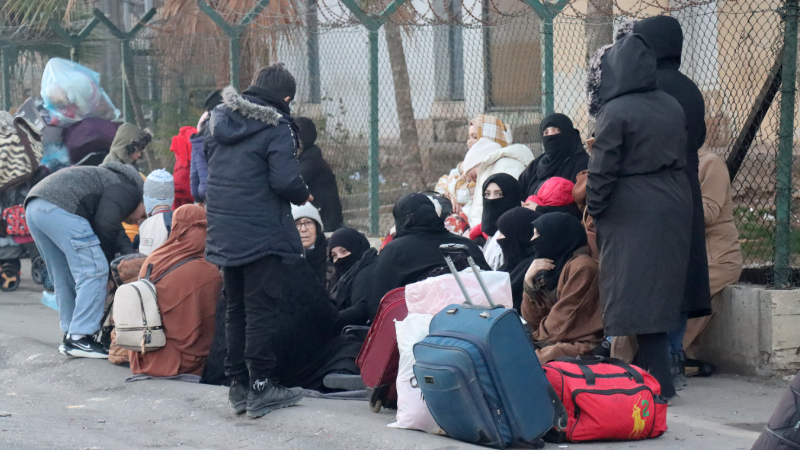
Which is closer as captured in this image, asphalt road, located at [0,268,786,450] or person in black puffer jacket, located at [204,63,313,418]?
asphalt road, located at [0,268,786,450]

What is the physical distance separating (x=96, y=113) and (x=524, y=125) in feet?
16.6

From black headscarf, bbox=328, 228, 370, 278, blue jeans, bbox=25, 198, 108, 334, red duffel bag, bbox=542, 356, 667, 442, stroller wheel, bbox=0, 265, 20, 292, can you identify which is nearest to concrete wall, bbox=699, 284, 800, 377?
red duffel bag, bbox=542, 356, 667, 442

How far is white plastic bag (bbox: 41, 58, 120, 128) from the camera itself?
393 inches

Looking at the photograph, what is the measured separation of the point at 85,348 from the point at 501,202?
9.69 ft

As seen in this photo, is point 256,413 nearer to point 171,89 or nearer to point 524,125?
point 524,125

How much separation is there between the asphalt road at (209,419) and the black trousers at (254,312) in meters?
0.31

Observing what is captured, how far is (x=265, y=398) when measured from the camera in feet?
16.4

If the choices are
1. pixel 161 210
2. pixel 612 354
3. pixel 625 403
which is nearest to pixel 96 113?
pixel 161 210

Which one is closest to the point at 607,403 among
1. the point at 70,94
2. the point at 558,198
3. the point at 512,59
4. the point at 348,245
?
the point at 558,198

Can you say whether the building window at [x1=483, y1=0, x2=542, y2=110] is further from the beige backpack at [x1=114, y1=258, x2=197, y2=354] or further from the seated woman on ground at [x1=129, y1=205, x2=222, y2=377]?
the beige backpack at [x1=114, y1=258, x2=197, y2=354]

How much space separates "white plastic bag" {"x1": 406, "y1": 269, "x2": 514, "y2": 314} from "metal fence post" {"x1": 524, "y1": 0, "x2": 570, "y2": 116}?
2271 mm

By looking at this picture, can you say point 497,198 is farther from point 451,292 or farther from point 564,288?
point 451,292

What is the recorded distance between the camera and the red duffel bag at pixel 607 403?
4254 mm

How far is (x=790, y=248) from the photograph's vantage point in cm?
555
